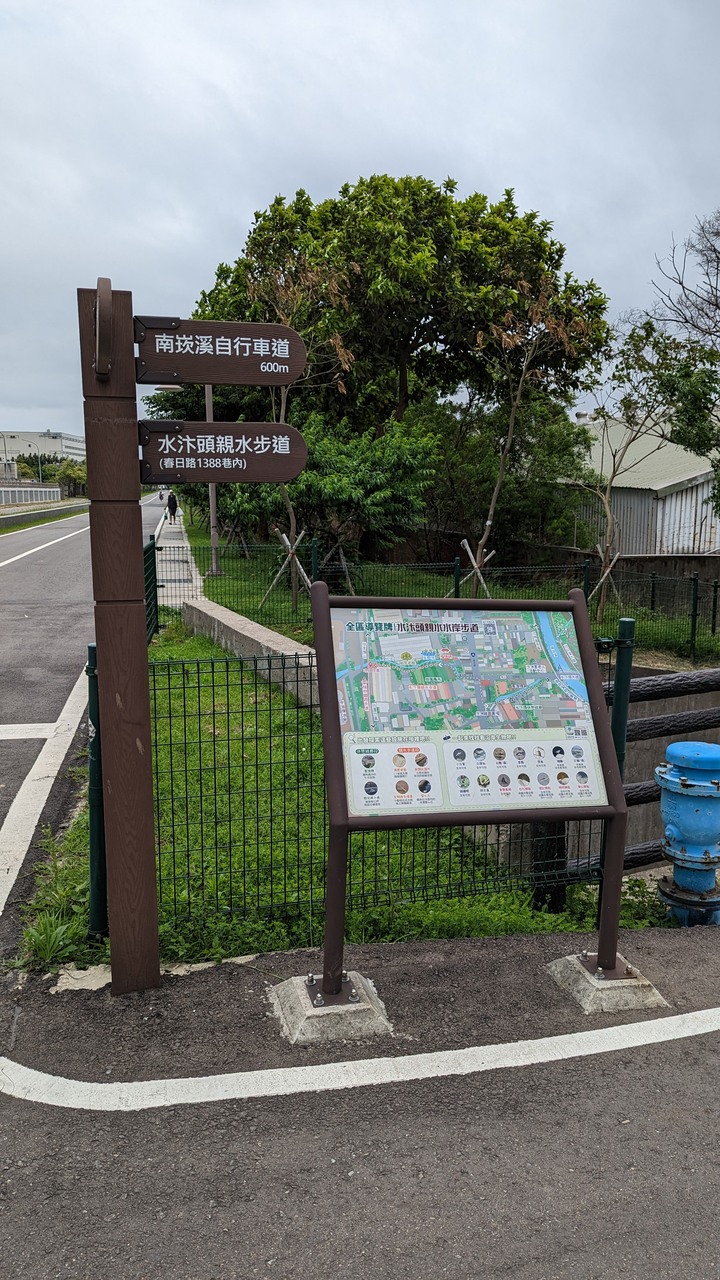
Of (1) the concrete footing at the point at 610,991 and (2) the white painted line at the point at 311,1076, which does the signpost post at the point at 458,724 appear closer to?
(1) the concrete footing at the point at 610,991

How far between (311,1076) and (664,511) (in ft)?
78.9

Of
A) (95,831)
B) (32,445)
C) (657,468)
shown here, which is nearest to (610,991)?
(95,831)

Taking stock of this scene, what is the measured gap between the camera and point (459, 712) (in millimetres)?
3859

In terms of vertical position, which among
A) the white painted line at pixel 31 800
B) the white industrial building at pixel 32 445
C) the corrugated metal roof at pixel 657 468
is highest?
the white industrial building at pixel 32 445

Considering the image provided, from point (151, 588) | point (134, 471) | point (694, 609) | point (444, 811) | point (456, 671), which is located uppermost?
point (134, 471)

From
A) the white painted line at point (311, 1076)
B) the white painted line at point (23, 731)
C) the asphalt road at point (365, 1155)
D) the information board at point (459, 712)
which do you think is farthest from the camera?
the white painted line at point (23, 731)

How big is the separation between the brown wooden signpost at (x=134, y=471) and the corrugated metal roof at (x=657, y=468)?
64.4ft

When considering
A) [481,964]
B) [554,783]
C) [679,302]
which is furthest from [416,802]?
[679,302]

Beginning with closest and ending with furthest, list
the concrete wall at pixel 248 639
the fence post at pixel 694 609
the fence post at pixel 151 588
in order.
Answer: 1. the concrete wall at pixel 248 639
2. the fence post at pixel 151 588
3. the fence post at pixel 694 609

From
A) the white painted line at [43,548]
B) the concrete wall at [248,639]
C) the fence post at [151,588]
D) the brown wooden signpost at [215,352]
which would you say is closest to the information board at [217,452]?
the brown wooden signpost at [215,352]

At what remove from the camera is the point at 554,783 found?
153 inches

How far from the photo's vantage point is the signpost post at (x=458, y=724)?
3674 mm

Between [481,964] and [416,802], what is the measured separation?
1053mm

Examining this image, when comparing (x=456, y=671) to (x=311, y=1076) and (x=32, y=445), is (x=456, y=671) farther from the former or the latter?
(x=32, y=445)
